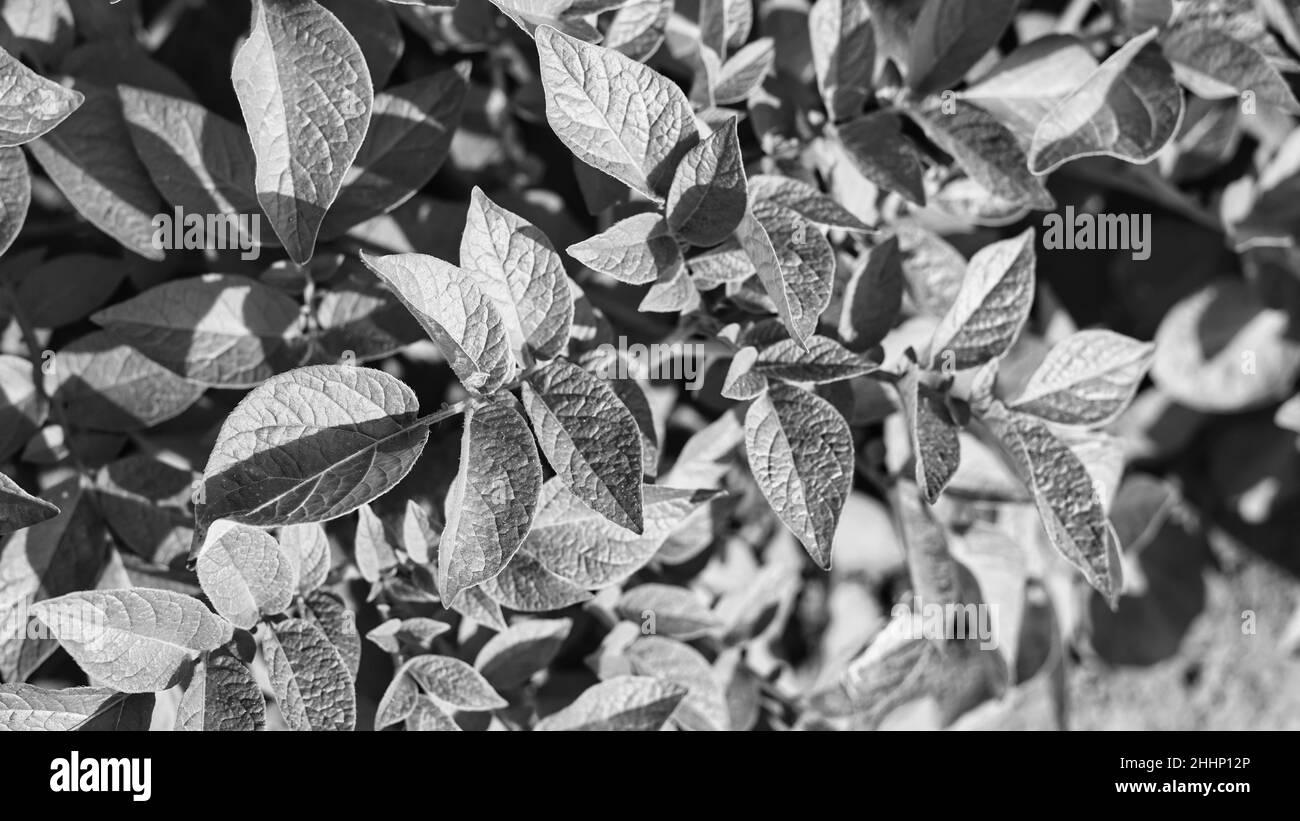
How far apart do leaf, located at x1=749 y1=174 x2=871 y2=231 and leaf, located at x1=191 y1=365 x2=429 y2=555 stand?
49cm

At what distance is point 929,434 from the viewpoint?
1.20 m

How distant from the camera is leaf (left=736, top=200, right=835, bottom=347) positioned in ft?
3.53

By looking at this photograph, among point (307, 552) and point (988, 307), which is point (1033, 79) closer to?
point (988, 307)

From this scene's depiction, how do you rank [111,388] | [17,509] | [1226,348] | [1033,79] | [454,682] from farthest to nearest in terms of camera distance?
1. [1226,348]
2. [1033,79]
3. [111,388]
4. [454,682]
5. [17,509]

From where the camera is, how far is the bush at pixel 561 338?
108 cm

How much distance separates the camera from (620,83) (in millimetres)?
1082

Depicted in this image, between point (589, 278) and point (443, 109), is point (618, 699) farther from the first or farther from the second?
point (443, 109)

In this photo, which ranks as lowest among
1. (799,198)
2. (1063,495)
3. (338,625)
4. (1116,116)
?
(338,625)

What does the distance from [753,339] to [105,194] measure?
838 mm

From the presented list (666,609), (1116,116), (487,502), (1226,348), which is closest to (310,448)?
(487,502)

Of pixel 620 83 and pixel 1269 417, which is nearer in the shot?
pixel 620 83

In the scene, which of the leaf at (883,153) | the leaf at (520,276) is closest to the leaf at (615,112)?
the leaf at (520,276)

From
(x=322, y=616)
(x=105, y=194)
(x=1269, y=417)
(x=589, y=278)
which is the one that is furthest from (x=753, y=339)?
(x=1269, y=417)

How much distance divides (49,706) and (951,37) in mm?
1373
